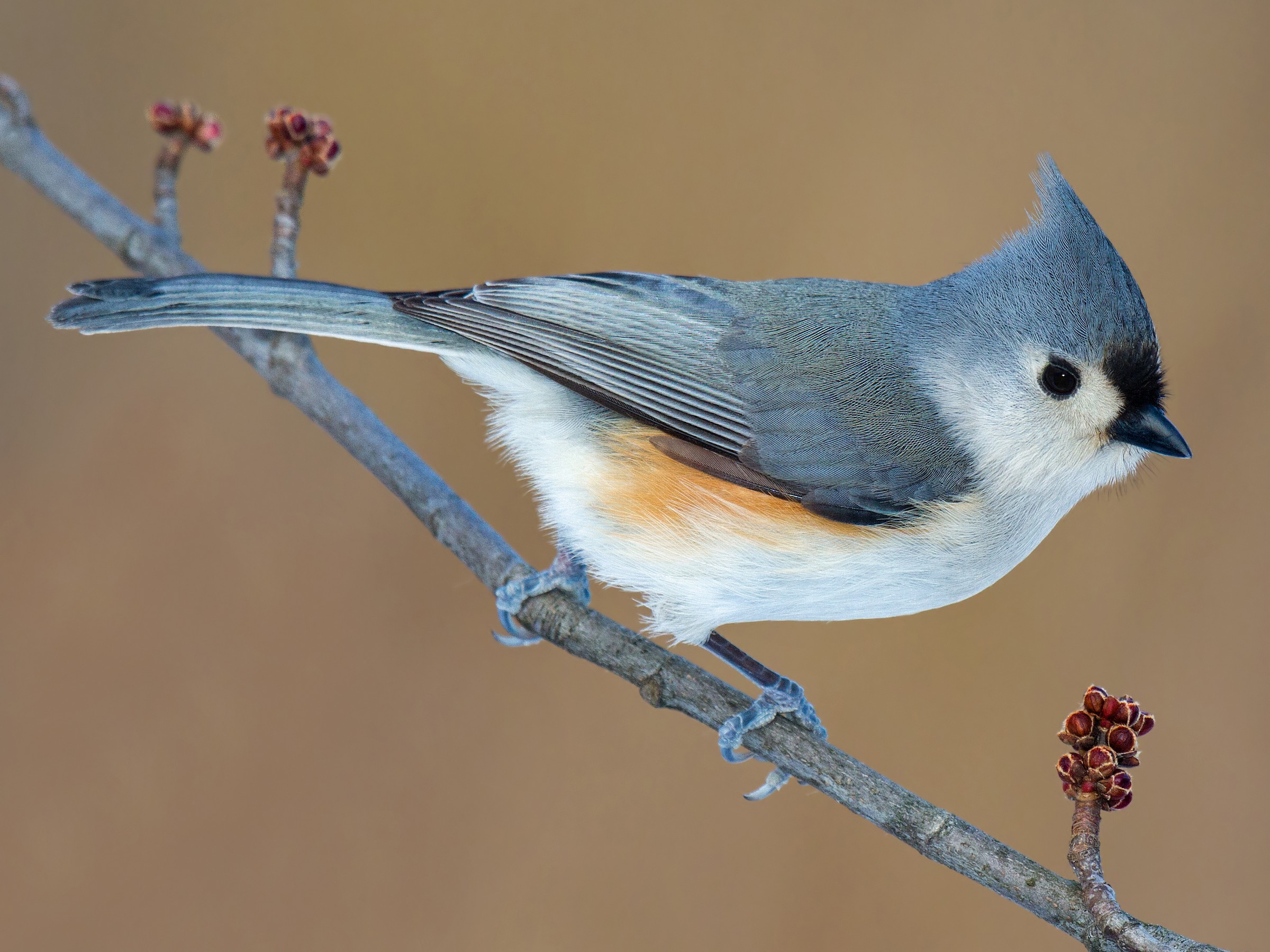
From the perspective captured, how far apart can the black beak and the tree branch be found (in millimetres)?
572

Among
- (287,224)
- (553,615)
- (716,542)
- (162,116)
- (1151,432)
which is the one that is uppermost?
(162,116)

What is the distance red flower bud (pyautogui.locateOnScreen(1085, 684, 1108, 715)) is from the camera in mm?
1071

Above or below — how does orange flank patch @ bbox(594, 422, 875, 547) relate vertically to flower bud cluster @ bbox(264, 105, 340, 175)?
below

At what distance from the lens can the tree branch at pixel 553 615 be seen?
43.7 inches

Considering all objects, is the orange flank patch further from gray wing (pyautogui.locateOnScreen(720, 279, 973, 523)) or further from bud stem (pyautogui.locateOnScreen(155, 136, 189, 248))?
bud stem (pyautogui.locateOnScreen(155, 136, 189, 248))

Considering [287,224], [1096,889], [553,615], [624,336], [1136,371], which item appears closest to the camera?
[1096,889]

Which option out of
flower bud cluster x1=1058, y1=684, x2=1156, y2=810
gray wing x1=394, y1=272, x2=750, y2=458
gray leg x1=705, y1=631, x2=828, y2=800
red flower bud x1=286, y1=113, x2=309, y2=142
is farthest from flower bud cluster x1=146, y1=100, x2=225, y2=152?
flower bud cluster x1=1058, y1=684, x2=1156, y2=810

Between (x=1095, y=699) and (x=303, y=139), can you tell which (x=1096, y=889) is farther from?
(x=303, y=139)

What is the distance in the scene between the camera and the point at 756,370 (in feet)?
4.89

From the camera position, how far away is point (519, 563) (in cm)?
149

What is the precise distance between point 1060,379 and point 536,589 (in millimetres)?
801

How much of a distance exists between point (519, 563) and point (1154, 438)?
0.91 metres

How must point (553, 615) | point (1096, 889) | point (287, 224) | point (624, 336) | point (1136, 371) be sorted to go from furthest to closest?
1. point (287, 224)
2. point (624, 336)
3. point (553, 615)
4. point (1136, 371)
5. point (1096, 889)

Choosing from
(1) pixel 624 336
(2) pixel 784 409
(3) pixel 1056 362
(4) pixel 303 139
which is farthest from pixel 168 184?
(3) pixel 1056 362
